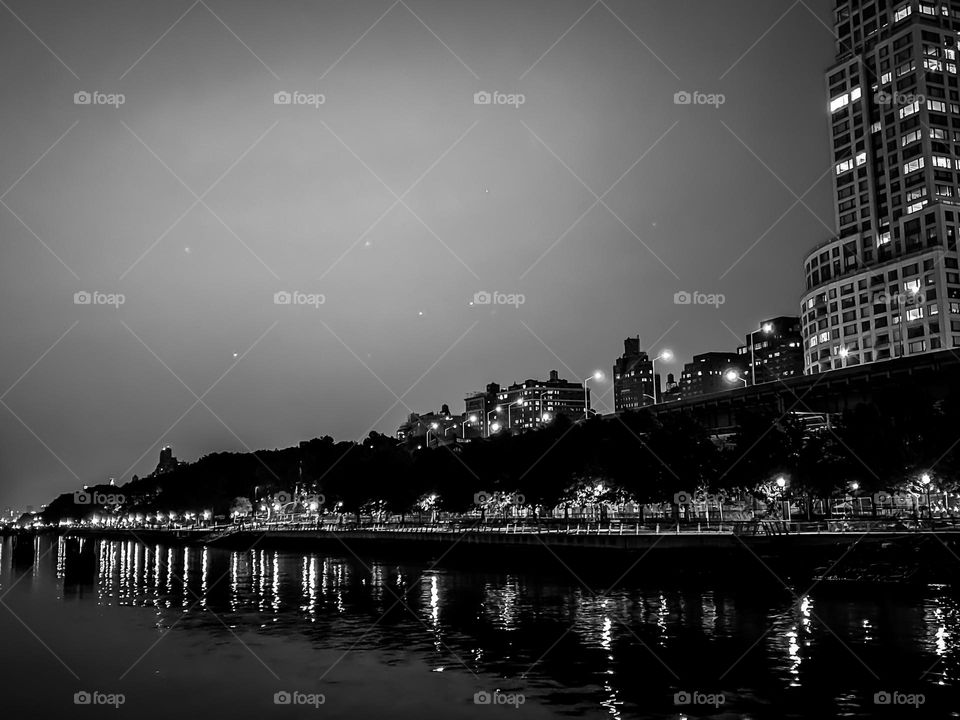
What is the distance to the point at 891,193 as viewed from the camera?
17862 cm

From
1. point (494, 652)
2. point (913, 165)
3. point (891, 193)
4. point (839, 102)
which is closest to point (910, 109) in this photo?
point (913, 165)

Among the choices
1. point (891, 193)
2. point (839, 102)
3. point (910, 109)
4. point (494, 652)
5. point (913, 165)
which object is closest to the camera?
point (494, 652)

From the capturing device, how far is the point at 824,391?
10088 centimetres

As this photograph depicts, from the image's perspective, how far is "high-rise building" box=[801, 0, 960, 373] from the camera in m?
164

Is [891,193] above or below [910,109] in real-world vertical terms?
below

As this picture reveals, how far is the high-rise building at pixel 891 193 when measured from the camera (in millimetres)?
163875

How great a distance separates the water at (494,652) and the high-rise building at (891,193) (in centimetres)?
12470

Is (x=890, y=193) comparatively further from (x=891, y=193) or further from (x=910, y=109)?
(x=910, y=109)

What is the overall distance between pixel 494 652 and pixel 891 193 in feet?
560

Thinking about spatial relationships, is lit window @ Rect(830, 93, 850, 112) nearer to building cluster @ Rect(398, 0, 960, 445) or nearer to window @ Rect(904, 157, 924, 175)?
building cluster @ Rect(398, 0, 960, 445)

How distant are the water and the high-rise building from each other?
124703mm

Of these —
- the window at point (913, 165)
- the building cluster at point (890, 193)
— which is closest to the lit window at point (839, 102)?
the building cluster at point (890, 193)

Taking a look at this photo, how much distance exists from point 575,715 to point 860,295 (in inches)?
6625

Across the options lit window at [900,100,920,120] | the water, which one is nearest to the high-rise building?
lit window at [900,100,920,120]
